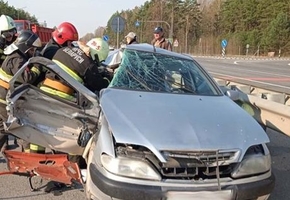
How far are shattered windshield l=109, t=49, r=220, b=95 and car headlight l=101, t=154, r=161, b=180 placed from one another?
48.7 inches

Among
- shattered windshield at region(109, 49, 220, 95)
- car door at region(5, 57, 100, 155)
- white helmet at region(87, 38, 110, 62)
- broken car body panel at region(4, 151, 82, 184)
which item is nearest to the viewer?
car door at region(5, 57, 100, 155)

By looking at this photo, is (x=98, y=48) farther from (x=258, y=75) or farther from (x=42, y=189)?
(x=258, y=75)

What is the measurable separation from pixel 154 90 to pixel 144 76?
0.31 metres

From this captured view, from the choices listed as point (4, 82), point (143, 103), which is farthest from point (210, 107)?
point (4, 82)

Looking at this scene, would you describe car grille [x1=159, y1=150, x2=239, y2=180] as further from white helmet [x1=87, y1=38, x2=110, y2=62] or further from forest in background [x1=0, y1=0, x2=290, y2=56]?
forest in background [x1=0, y1=0, x2=290, y2=56]

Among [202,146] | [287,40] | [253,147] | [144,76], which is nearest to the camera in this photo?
[202,146]

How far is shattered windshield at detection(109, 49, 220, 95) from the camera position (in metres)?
4.41

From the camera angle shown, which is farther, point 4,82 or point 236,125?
point 4,82

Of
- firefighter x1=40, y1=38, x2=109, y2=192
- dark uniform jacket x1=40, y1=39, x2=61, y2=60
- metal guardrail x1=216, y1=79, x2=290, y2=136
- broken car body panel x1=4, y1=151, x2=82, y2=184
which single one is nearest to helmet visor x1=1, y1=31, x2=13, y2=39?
dark uniform jacket x1=40, y1=39, x2=61, y2=60

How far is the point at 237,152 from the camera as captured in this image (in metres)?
3.25

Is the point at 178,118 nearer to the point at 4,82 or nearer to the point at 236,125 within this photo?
the point at 236,125

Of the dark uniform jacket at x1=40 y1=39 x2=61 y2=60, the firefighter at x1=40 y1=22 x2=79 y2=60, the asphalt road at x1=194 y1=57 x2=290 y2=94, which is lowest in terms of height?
the asphalt road at x1=194 y1=57 x2=290 y2=94

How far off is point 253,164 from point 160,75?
5.51 feet

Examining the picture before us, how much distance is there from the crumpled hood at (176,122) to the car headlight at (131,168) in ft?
0.49
